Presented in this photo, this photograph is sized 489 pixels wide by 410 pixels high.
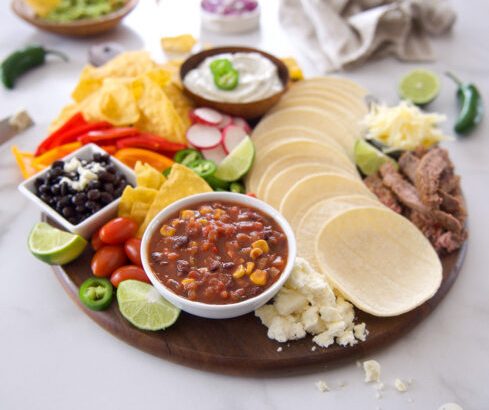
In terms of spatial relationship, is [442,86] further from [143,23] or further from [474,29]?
[143,23]

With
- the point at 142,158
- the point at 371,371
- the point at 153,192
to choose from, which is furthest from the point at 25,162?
the point at 371,371

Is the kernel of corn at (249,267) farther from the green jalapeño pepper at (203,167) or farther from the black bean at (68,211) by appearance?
the black bean at (68,211)

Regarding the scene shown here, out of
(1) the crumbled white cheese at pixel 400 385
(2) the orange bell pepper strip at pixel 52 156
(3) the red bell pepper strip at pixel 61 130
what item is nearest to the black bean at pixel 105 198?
(2) the orange bell pepper strip at pixel 52 156

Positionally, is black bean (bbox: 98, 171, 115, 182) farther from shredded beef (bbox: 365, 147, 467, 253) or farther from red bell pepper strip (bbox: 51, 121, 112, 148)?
shredded beef (bbox: 365, 147, 467, 253)

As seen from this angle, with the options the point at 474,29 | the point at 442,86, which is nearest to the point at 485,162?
the point at 442,86

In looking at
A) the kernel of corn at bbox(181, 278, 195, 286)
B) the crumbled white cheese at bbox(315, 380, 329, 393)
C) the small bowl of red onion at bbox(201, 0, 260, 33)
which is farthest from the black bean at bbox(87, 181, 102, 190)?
the small bowl of red onion at bbox(201, 0, 260, 33)

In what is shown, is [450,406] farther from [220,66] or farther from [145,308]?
[220,66]
